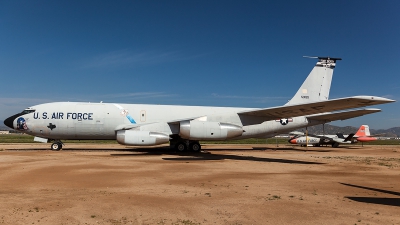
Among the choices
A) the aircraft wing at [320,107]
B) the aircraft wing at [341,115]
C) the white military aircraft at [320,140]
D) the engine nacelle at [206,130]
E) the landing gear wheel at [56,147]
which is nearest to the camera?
the aircraft wing at [320,107]

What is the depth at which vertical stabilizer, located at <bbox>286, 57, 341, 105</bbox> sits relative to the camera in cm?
2405

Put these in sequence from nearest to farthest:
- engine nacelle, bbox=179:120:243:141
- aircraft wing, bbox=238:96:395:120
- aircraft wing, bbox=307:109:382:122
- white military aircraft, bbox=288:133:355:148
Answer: aircraft wing, bbox=238:96:395:120 → engine nacelle, bbox=179:120:243:141 → aircraft wing, bbox=307:109:382:122 → white military aircraft, bbox=288:133:355:148

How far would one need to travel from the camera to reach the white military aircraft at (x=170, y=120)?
58.1 ft

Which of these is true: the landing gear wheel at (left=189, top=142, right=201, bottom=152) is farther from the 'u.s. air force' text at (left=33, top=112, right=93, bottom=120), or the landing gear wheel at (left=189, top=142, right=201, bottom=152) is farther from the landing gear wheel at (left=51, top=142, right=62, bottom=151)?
the landing gear wheel at (left=51, top=142, right=62, bottom=151)

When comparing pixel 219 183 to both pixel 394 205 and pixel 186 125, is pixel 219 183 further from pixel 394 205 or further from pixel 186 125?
pixel 186 125

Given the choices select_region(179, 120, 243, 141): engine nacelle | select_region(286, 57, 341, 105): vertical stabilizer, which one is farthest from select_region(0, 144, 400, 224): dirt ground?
select_region(286, 57, 341, 105): vertical stabilizer

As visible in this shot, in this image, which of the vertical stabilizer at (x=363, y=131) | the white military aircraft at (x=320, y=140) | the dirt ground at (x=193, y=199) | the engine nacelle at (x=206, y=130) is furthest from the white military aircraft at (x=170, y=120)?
the vertical stabilizer at (x=363, y=131)

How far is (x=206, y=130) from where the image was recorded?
1764 cm

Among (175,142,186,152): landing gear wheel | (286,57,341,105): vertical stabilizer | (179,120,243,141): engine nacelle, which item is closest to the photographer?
(179,120,243,141): engine nacelle

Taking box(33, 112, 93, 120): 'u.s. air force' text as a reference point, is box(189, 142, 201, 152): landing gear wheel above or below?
below

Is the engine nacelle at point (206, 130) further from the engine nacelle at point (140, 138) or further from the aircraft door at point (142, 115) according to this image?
the aircraft door at point (142, 115)

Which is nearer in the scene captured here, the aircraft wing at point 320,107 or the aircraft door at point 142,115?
the aircraft wing at point 320,107

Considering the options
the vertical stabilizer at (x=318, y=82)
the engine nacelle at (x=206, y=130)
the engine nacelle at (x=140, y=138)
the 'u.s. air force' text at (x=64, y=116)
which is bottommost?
the engine nacelle at (x=140, y=138)

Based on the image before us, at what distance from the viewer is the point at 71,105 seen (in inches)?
826
